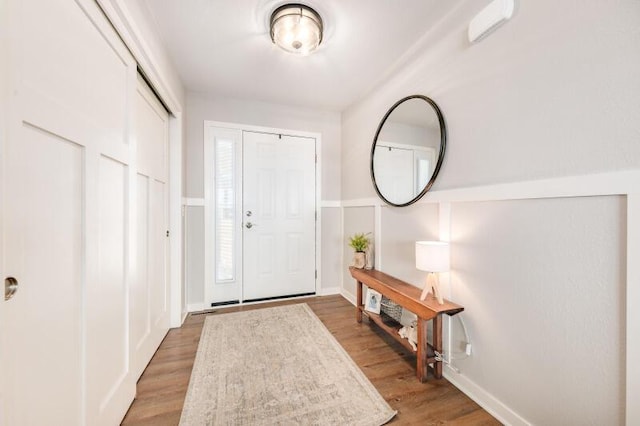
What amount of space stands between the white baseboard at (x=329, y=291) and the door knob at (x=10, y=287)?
2.74 metres

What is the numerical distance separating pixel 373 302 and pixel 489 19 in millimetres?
2085

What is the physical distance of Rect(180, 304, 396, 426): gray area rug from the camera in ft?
4.30

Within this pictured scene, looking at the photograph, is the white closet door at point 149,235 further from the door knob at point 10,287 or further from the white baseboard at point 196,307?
the door knob at point 10,287

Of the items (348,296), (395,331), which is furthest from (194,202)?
(395,331)

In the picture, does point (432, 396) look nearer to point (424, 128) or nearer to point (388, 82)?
point (424, 128)

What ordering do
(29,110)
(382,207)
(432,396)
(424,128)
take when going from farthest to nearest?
(382,207)
(424,128)
(432,396)
(29,110)

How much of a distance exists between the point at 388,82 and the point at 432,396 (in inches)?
95.8

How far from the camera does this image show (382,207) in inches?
95.7

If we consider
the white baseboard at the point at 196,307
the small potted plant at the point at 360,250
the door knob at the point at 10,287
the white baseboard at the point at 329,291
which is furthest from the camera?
the white baseboard at the point at 329,291

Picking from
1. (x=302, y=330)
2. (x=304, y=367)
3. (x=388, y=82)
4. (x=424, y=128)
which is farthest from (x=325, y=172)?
(x=304, y=367)

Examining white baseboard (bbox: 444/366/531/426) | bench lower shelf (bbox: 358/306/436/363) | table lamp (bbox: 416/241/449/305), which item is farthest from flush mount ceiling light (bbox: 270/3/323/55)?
white baseboard (bbox: 444/366/531/426)

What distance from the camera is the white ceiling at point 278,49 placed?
1.57 m

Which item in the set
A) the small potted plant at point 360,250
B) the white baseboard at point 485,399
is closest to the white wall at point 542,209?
the white baseboard at point 485,399

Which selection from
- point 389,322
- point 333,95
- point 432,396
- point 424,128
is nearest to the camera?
point 432,396
